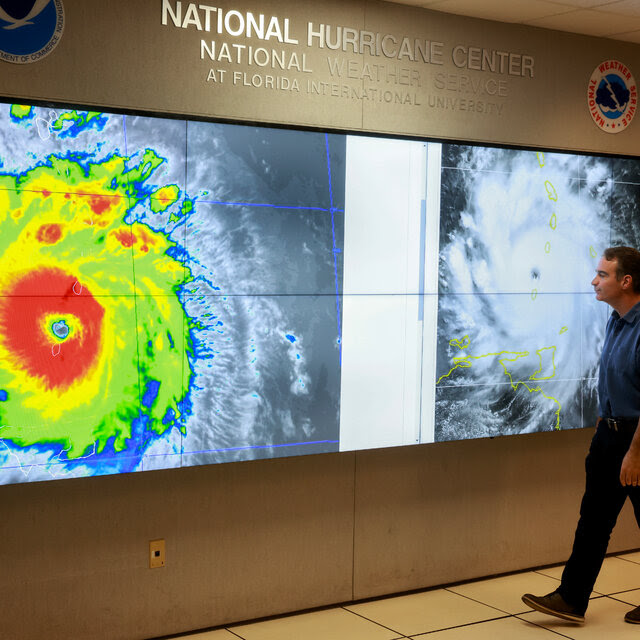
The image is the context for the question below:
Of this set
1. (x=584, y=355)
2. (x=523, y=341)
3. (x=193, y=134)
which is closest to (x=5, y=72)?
(x=193, y=134)

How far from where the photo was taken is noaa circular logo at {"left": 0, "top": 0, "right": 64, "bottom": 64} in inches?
122

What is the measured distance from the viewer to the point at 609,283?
149 inches

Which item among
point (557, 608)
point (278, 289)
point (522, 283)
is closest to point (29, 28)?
point (278, 289)

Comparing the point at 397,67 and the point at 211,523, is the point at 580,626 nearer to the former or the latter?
the point at 211,523

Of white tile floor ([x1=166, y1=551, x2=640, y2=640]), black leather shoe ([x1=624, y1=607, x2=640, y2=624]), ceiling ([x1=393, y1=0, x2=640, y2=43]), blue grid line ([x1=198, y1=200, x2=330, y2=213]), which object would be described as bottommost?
white tile floor ([x1=166, y1=551, x2=640, y2=640])

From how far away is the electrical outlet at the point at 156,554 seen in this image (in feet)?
11.7

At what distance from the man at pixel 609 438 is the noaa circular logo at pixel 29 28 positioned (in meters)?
2.22

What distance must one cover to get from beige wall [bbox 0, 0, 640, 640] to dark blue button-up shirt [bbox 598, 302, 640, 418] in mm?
749

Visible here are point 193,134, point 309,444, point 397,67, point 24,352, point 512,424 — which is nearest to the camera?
point 24,352

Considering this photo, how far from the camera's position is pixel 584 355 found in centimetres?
435

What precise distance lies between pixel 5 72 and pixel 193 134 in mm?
647

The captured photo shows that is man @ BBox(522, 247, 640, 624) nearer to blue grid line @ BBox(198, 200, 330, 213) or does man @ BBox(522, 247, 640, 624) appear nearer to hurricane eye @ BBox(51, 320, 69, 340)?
blue grid line @ BBox(198, 200, 330, 213)

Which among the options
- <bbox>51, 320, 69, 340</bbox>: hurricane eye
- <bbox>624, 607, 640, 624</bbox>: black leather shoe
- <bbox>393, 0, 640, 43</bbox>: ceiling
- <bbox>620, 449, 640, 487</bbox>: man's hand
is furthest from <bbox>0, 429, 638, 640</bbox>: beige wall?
<bbox>393, 0, 640, 43</bbox>: ceiling

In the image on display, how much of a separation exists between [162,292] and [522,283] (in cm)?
163
